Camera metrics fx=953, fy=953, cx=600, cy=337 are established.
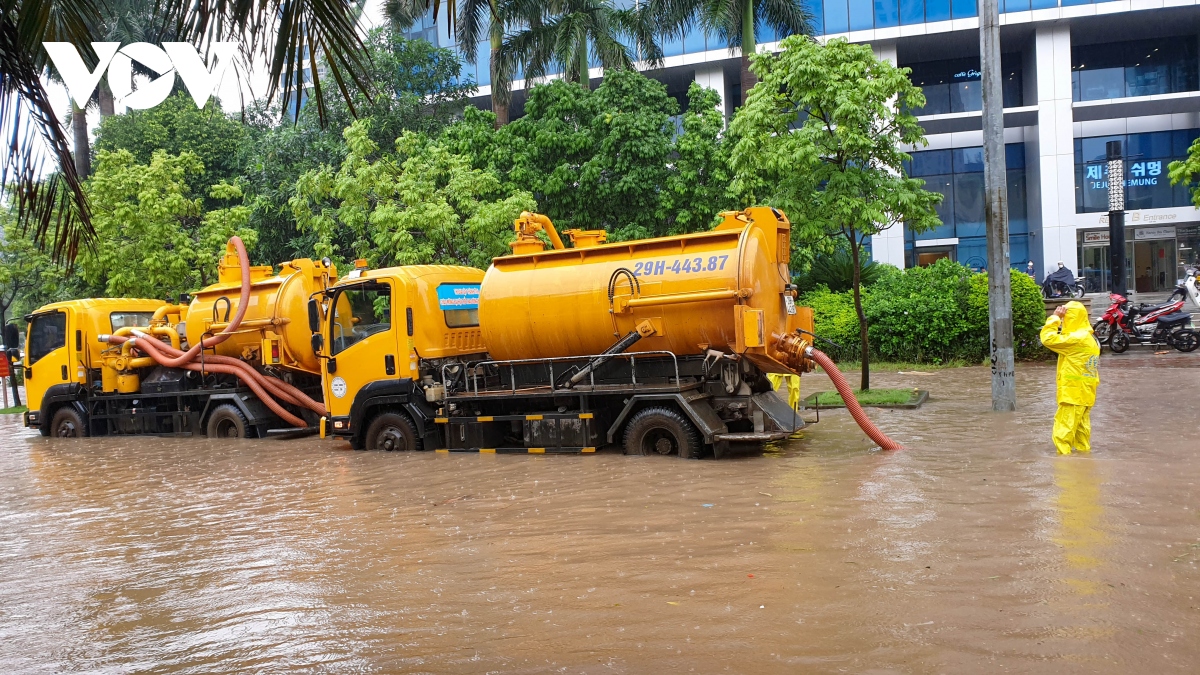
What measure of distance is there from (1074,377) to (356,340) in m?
9.29

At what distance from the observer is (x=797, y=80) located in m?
15.6

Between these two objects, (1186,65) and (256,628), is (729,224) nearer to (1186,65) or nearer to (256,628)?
(256,628)

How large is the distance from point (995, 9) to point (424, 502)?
11.2 meters

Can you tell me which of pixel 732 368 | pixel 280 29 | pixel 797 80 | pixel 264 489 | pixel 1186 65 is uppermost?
pixel 1186 65

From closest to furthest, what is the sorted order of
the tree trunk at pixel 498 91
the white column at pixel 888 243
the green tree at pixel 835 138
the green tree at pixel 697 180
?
the green tree at pixel 835 138 → the green tree at pixel 697 180 → the tree trunk at pixel 498 91 → the white column at pixel 888 243

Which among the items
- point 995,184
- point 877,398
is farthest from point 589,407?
point 995,184

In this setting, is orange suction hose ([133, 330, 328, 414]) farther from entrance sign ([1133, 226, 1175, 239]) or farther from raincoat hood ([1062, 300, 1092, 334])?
entrance sign ([1133, 226, 1175, 239])

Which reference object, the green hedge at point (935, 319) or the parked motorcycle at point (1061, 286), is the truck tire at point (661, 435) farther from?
the parked motorcycle at point (1061, 286)

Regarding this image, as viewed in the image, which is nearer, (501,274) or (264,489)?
(264,489)

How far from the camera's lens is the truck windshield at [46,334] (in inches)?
747

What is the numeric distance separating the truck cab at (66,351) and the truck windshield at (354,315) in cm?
768

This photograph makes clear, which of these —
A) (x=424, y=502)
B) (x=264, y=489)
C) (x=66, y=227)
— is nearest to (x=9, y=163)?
(x=66, y=227)

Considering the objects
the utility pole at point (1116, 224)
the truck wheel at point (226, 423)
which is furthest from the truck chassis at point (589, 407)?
the utility pole at point (1116, 224)

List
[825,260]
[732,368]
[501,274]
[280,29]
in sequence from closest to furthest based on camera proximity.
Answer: [280,29]
[732,368]
[501,274]
[825,260]
